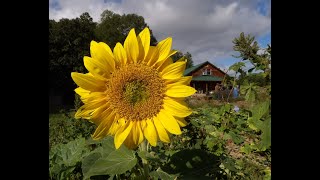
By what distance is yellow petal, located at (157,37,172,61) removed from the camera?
41.8 inches

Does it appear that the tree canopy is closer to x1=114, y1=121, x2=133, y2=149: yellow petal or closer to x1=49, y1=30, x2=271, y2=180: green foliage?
x1=49, y1=30, x2=271, y2=180: green foliage

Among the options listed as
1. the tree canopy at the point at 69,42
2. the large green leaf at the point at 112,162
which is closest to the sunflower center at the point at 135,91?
the large green leaf at the point at 112,162

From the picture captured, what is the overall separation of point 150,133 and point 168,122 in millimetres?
63

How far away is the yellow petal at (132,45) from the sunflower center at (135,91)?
4cm

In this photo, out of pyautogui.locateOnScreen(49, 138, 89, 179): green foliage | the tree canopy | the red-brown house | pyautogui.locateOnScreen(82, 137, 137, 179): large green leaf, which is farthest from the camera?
the tree canopy

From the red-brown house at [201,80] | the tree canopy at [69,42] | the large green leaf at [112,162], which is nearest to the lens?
the large green leaf at [112,162]

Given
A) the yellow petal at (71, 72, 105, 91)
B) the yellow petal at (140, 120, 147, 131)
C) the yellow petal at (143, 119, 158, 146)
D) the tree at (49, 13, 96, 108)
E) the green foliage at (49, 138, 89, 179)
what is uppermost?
the tree at (49, 13, 96, 108)

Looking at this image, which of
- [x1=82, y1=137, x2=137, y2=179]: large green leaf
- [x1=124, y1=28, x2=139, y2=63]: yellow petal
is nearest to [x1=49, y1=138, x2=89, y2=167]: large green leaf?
[x1=82, y1=137, x2=137, y2=179]: large green leaf

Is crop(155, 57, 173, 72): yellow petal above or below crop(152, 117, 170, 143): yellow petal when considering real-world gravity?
above

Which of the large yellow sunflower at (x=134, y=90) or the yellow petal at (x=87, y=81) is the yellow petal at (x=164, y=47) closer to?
the large yellow sunflower at (x=134, y=90)

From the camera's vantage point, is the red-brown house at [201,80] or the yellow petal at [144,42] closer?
the yellow petal at [144,42]

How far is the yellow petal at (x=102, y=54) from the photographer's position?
3.46 feet
